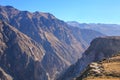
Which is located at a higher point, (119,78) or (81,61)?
(119,78)

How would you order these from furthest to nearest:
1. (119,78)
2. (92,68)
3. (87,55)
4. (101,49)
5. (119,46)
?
(87,55) → (101,49) → (119,46) → (92,68) → (119,78)

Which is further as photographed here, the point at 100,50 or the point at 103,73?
the point at 100,50

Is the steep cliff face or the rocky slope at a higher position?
the rocky slope

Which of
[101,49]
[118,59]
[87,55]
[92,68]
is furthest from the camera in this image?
[87,55]

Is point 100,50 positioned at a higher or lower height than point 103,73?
lower

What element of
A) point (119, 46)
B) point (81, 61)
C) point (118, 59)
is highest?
point (118, 59)

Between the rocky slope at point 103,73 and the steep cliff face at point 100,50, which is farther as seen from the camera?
the steep cliff face at point 100,50

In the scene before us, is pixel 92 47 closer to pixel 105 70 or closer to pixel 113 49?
pixel 113 49

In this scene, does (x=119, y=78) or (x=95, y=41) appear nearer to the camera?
(x=119, y=78)

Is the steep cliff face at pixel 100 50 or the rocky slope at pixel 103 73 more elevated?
the rocky slope at pixel 103 73

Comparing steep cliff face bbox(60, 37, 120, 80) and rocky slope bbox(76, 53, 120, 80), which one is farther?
steep cliff face bbox(60, 37, 120, 80)

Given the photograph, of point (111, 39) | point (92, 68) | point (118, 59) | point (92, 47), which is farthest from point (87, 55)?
point (92, 68)
